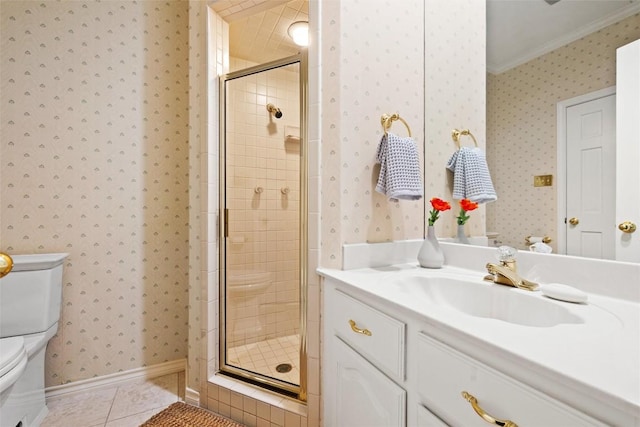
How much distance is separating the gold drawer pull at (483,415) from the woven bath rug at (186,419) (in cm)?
117

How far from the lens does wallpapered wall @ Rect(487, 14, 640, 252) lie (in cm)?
83

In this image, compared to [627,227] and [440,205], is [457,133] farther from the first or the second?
[627,227]

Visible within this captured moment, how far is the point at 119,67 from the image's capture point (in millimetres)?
1640

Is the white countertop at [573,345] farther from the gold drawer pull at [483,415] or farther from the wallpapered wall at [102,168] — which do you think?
the wallpapered wall at [102,168]

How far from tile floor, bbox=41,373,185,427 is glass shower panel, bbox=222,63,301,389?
0.43 metres

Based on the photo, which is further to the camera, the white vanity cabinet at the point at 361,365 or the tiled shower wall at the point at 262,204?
the tiled shower wall at the point at 262,204

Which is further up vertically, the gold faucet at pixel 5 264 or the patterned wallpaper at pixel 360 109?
the patterned wallpaper at pixel 360 109

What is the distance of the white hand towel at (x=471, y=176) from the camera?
115 centimetres

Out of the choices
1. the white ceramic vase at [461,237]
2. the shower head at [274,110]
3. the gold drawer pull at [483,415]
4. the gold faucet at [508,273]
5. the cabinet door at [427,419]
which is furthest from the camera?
the shower head at [274,110]

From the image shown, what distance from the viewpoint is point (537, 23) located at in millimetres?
1007

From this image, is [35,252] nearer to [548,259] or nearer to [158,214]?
[158,214]

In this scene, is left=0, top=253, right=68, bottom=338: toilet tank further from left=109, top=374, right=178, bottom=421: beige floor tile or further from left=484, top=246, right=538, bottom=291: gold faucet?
left=484, top=246, right=538, bottom=291: gold faucet

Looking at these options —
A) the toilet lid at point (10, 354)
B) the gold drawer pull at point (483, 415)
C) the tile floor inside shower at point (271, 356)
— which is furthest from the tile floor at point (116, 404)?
the gold drawer pull at point (483, 415)

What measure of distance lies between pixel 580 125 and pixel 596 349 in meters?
0.72
